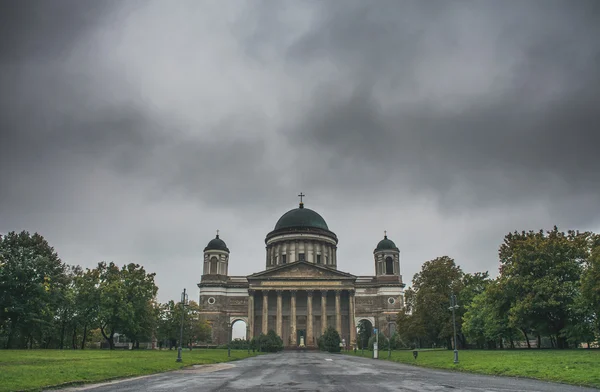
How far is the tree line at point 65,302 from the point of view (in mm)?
44125

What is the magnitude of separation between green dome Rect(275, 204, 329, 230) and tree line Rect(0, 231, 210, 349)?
123 feet

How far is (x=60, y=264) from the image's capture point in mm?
59656

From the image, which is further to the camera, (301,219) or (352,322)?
(301,219)

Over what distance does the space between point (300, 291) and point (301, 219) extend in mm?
18682

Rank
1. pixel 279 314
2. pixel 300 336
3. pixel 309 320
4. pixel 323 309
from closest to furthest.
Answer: pixel 309 320 < pixel 279 314 < pixel 323 309 < pixel 300 336

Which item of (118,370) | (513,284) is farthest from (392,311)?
(118,370)

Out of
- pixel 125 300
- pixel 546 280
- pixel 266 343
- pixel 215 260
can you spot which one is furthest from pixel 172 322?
pixel 546 280

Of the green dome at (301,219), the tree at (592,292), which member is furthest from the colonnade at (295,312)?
the tree at (592,292)

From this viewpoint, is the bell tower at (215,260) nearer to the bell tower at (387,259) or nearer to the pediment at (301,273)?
the pediment at (301,273)

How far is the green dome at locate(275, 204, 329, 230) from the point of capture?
316 feet

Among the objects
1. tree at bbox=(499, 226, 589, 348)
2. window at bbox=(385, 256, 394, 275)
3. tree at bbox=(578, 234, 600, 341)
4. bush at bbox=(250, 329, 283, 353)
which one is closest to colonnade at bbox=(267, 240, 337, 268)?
window at bbox=(385, 256, 394, 275)

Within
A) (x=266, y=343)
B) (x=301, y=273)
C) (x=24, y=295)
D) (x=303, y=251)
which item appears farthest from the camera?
(x=303, y=251)

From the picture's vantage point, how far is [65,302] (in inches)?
2026

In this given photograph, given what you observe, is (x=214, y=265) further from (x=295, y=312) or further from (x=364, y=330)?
(x=364, y=330)
